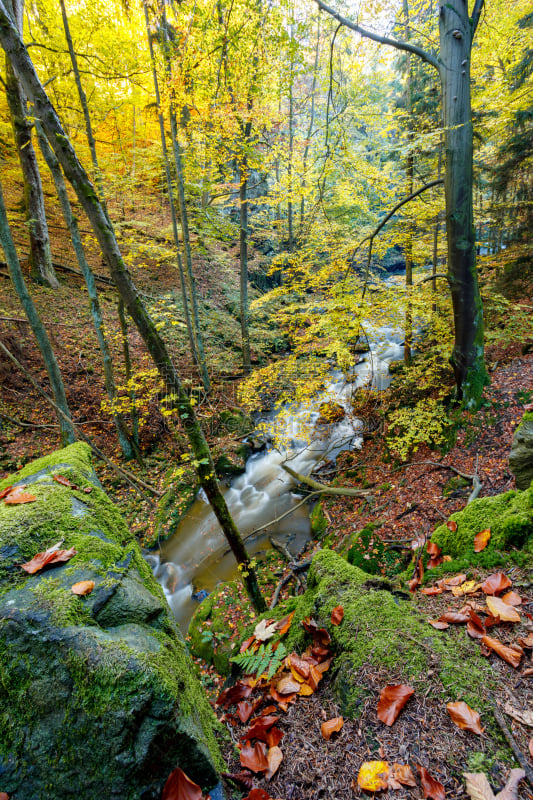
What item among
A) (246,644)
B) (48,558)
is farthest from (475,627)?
(48,558)

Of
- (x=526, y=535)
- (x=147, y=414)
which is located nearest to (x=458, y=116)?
(x=526, y=535)

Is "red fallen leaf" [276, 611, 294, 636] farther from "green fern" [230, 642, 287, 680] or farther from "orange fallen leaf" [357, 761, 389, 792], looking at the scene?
"orange fallen leaf" [357, 761, 389, 792]

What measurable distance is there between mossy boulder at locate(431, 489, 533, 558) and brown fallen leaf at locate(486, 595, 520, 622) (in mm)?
492

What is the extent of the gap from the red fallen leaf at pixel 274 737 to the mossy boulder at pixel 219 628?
2.90 meters

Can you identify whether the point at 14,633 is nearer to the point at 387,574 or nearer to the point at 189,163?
the point at 387,574

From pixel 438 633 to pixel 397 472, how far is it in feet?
16.0

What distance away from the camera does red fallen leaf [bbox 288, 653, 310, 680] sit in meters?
2.06

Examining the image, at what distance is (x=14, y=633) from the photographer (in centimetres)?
127

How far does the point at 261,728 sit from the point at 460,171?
23.3ft

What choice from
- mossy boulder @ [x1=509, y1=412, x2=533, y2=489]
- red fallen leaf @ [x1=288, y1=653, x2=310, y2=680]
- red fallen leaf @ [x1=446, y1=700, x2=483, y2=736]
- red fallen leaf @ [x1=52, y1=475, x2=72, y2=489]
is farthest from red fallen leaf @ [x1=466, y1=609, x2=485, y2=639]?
red fallen leaf @ [x1=52, y1=475, x2=72, y2=489]

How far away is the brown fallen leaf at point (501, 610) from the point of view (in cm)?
173

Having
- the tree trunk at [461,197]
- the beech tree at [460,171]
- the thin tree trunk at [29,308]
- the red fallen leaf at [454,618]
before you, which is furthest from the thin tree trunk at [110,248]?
the tree trunk at [461,197]

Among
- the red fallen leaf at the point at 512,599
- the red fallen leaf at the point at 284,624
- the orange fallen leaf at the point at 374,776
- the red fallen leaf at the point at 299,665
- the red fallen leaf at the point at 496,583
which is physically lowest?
the red fallen leaf at the point at 284,624

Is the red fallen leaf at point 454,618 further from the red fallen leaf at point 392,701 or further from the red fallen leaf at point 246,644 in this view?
the red fallen leaf at point 246,644
